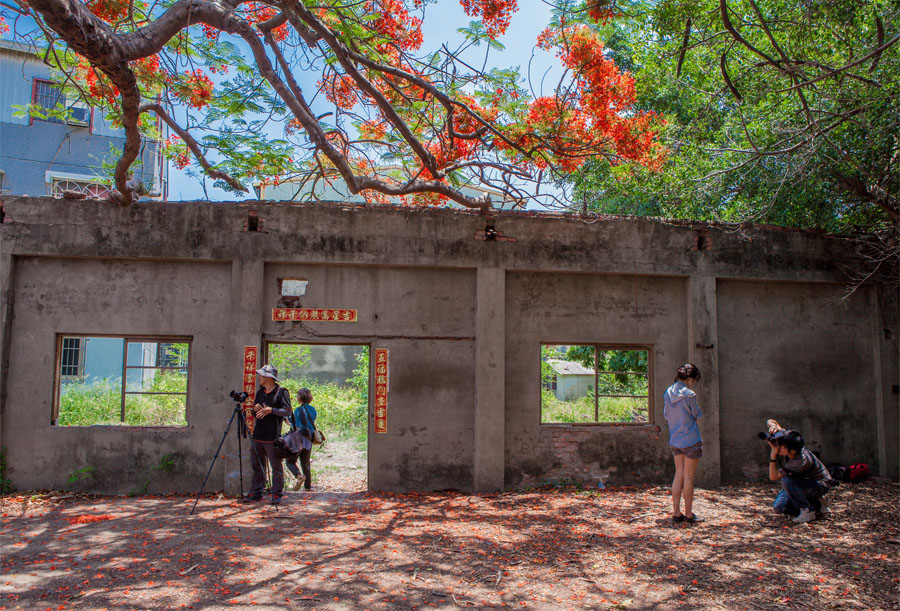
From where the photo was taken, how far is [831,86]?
7.66m

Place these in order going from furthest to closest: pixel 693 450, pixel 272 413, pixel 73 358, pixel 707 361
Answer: pixel 73 358
pixel 707 361
pixel 272 413
pixel 693 450

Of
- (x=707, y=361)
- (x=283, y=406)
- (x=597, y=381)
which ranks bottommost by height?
(x=283, y=406)

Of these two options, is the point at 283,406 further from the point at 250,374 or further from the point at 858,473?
the point at 858,473

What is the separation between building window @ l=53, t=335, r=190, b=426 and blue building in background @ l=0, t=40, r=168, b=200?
3727 mm

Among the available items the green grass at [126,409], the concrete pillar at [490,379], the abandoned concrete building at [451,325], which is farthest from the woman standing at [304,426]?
the concrete pillar at [490,379]

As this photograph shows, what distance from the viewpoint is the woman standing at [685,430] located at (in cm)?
618

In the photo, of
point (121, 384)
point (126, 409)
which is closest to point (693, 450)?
point (121, 384)

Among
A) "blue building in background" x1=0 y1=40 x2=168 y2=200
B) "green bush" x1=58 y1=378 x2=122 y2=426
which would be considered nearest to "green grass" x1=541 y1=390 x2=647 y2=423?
"green bush" x1=58 y1=378 x2=122 y2=426

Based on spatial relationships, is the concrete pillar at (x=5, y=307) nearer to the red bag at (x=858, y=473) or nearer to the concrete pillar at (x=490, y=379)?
the concrete pillar at (x=490, y=379)

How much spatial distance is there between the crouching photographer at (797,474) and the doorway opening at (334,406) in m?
4.97

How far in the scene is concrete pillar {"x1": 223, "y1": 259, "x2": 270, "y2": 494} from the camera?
24.5 feet

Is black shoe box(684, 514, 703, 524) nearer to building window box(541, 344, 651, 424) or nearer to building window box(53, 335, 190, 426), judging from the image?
building window box(541, 344, 651, 424)

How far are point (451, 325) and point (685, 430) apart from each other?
3.18 meters

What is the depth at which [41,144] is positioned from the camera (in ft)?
47.4
